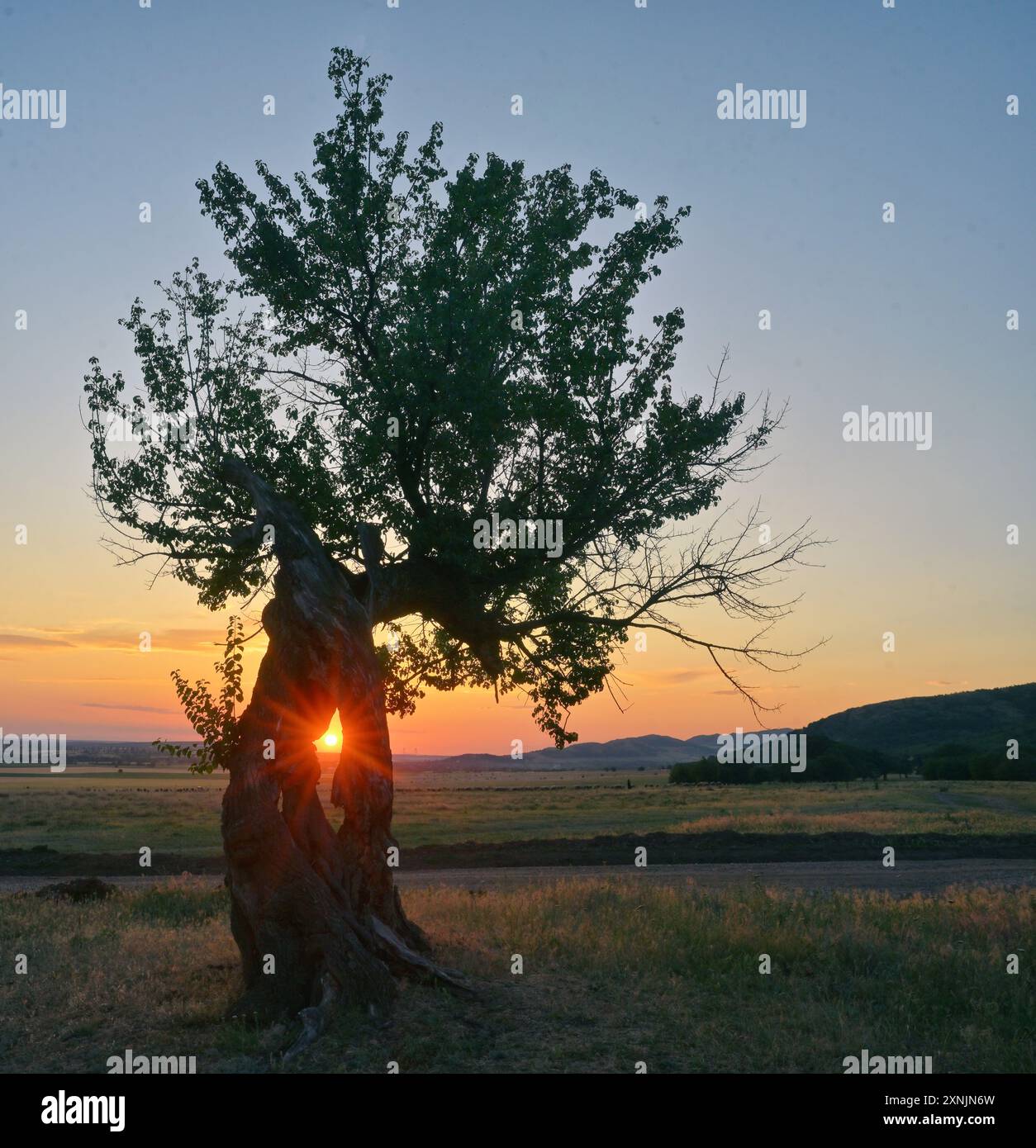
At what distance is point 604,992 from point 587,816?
45.7 metres

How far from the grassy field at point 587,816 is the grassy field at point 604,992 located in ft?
69.5

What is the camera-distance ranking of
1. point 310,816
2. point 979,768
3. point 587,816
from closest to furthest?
point 310,816 → point 587,816 → point 979,768

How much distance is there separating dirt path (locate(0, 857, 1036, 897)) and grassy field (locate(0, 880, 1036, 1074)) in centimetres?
508

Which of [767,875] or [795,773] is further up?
[767,875]

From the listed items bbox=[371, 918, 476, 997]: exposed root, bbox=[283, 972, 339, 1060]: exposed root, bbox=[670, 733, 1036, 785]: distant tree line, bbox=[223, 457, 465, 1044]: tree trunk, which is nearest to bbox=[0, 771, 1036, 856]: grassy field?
bbox=[670, 733, 1036, 785]: distant tree line

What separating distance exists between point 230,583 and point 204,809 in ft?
186

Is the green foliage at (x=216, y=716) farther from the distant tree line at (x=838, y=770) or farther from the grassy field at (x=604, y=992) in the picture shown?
the distant tree line at (x=838, y=770)

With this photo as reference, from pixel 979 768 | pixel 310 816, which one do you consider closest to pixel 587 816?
pixel 310 816

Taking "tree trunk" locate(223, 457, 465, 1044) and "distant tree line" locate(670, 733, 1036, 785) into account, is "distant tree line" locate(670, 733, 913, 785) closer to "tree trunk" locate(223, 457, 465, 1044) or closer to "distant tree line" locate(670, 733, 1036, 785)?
"distant tree line" locate(670, 733, 1036, 785)

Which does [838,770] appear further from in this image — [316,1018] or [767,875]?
[316,1018]

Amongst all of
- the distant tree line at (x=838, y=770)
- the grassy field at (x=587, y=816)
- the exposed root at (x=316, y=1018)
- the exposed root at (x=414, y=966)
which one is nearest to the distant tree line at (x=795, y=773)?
the distant tree line at (x=838, y=770)

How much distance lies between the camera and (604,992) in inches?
509

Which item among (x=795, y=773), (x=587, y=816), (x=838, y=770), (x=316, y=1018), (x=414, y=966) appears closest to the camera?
(x=316, y=1018)

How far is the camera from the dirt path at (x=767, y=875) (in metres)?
23.8
